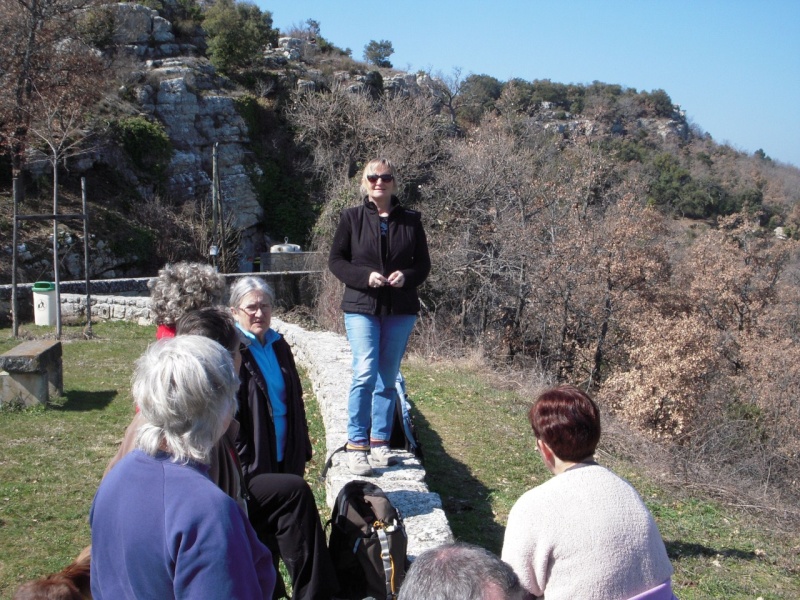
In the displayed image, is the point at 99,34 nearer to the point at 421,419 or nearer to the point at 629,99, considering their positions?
the point at 421,419

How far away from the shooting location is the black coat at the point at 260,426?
10.1 feet

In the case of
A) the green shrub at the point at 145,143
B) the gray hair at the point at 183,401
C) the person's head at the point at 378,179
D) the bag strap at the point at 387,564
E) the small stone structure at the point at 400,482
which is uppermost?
the green shrub at the point at 145,143

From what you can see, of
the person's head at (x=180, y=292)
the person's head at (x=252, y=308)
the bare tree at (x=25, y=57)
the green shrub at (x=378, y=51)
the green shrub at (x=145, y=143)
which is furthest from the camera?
the green shrub at (x=378, y=51)

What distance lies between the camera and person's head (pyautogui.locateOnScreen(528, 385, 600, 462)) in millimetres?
2248

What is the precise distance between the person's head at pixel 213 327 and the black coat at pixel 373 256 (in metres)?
1.50

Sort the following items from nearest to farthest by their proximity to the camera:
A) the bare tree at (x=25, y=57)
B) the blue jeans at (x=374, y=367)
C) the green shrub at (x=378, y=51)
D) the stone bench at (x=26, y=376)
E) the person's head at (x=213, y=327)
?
the person's head at (x=213, y=327), the blue jeans at (x=374, y=367), the stone bench at (x=26, y=376), the bare tree at (x=25, y=57), the green shrub at (x=378, y=51)

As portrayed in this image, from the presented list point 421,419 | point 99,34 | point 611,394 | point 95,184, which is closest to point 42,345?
point 421,419

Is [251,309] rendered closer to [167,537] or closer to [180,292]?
[180,292]

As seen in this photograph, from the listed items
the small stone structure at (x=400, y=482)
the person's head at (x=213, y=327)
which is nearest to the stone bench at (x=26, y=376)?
the small stone structure at (x=400, y=482)

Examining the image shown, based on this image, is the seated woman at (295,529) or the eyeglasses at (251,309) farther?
the eyeglasses at (251,309)

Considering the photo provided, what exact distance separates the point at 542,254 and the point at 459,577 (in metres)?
19.1

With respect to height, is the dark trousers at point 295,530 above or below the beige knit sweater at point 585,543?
below

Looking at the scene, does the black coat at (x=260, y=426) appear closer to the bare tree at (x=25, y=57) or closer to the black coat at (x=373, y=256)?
the black coat at (x=373, y=256)

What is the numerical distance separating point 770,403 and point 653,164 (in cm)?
3179
